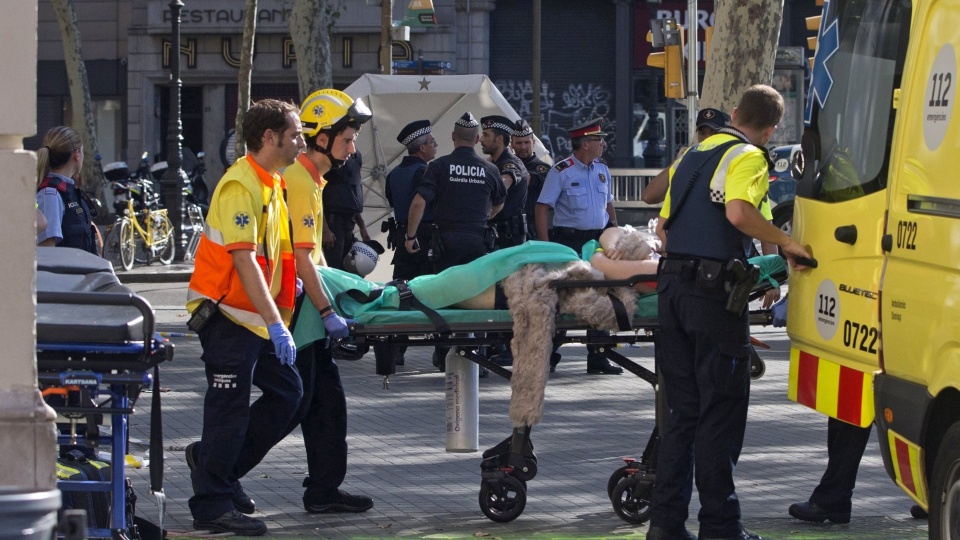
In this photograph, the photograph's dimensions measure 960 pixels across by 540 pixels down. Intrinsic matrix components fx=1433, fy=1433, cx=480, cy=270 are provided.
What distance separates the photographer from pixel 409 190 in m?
11.8

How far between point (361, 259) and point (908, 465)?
505 centimetres

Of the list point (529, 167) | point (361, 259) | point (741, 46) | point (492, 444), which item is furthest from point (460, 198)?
point (741, 46)

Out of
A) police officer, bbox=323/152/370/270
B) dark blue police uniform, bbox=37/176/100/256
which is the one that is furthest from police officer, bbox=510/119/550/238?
dark blue police uniform, bbox=37/176/100/256

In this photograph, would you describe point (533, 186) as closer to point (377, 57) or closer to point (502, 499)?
point (502, 499)

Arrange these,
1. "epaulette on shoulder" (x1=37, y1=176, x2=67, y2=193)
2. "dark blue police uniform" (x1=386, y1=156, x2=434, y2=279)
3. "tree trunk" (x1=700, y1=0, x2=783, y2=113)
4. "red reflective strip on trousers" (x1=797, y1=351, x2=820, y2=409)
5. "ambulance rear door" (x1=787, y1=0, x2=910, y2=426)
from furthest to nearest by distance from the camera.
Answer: "tree trunk" (x1=700, y1=0, x2=783, y2=113) < "dark blue police uniform" (x1=386, y1=156, x2=434, y2=279) < "epaulette on shoulder" (x1=37, y1=176, x2=67, y2=193) < "red reflective strip on trousers" (x1=797, y1=351, x2=820, y2=409) < "ambulance rear door" (x1=787, y1=0, x2=910, y2=426)

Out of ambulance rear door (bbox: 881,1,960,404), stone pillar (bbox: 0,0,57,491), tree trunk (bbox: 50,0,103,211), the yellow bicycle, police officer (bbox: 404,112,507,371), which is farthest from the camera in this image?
tree trunk (bbox: 50,0,103,211)

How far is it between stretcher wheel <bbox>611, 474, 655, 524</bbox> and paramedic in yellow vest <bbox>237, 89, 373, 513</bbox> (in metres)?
1.19

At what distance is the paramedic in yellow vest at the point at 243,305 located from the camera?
19.6 ft

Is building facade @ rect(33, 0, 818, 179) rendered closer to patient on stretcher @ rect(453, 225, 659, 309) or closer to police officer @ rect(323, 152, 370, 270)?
police officer @ rect(323, 152, 370, 270)

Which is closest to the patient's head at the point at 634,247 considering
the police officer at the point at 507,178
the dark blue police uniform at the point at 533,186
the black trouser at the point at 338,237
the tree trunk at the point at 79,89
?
the black trouser at the point at 338,237

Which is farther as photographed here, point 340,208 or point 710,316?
point 340,208

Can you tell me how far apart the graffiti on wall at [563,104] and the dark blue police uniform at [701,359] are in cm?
2816

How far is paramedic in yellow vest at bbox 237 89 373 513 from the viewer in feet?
21.5

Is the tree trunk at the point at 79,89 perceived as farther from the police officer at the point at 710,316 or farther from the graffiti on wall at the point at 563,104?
the police officer at the point at 710,316
